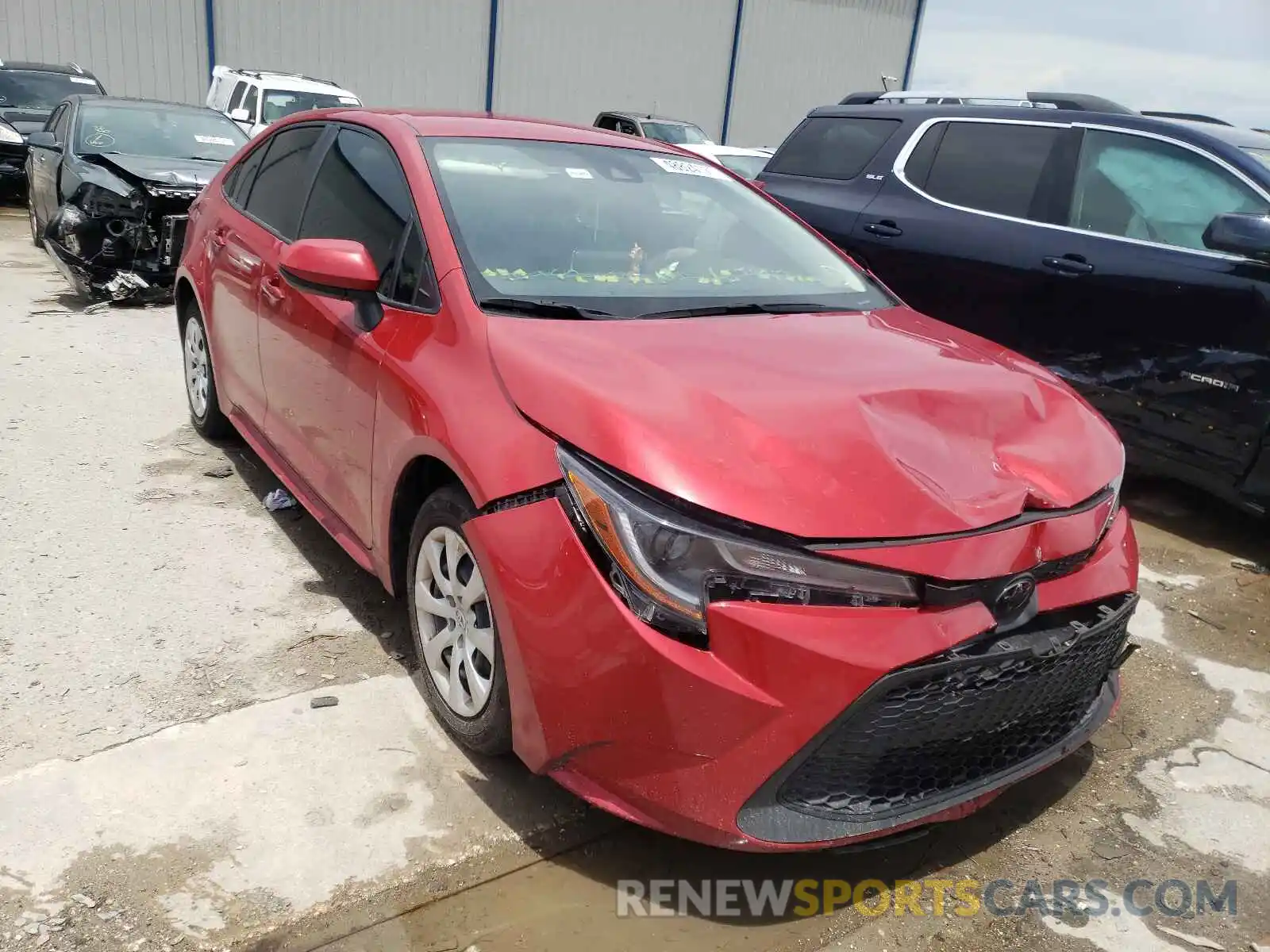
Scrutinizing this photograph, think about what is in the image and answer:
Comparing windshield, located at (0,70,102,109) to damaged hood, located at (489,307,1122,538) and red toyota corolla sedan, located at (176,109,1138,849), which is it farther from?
damaged hood, located at (489,307,1122,538)

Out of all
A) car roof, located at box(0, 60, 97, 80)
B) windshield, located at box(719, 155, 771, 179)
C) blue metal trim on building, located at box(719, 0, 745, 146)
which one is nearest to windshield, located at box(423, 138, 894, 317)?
windshield, located at box(719, 155, 771, 179)

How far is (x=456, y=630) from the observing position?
253cm

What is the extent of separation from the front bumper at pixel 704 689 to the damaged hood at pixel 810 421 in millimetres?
198

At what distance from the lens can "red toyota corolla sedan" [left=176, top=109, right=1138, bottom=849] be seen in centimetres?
192

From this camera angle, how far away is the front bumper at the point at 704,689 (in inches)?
73.9

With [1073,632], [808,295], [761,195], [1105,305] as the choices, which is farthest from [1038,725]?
[1105,305]

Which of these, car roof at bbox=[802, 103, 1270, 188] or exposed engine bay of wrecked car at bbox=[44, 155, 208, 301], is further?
exposed engine bay of wrecked car at bbox=[44, 155, 208, 301]

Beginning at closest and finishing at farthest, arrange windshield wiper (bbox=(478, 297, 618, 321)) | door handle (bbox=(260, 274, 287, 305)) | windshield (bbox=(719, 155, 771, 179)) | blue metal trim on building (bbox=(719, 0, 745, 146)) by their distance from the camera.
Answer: windshield wiper (bbox=(478, 297, 618, 321))
door handle (bbox=(260, 274, 287, 305))
windshield (bbox=(719, 155, 771, 179))
blue metal trim on building (bbox=(719, 0, 745, 146))

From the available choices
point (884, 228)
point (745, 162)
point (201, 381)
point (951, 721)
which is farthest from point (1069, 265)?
point (745, 162)

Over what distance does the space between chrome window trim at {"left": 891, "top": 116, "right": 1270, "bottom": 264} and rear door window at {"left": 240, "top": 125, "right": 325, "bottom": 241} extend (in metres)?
3.26

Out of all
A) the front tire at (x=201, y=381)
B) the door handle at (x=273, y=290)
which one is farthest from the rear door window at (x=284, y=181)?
the front tire at (x=201, y=381)

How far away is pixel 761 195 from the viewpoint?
3715 mm

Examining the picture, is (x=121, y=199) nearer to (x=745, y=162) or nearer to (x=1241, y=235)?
(x=1241, y=235)

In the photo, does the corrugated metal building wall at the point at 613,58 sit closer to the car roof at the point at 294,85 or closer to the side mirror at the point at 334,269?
the car roof at the point at 294,85
